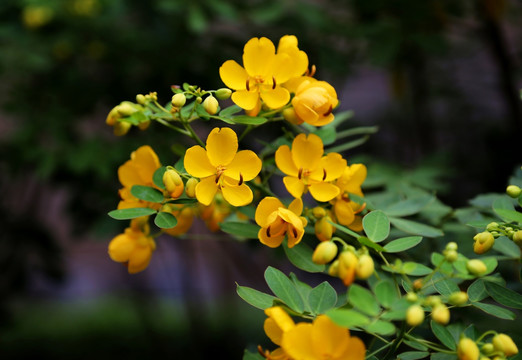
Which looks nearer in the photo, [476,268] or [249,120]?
[476,268]

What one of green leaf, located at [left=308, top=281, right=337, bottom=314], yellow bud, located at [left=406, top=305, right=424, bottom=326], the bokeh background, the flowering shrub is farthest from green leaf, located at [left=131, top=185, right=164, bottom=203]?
the bokeh background

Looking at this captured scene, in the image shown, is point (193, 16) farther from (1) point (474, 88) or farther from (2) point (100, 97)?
(1) point (474, 88)

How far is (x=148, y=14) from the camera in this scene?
1794mm

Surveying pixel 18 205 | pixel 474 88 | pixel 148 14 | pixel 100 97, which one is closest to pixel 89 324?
pixel 18 205

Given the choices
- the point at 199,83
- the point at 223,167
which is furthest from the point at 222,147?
the point at 199,83

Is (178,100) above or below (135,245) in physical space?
above

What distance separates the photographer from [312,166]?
668 millimetres

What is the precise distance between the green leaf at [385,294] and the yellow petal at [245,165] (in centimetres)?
21

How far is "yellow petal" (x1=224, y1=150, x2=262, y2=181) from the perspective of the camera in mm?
639

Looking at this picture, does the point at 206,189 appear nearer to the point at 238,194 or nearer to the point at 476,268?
the point at 238,194

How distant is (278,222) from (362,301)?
0.15 m

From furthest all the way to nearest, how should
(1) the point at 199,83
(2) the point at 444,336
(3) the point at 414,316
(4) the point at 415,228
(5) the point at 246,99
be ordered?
(1) the point at 199,83 < (4) the point at 415,228 < (5) the point at 246,99 < (2) the point at 444,336 < (3) the point at 414,316

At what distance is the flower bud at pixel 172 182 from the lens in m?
0.60

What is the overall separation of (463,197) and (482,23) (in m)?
0.68
